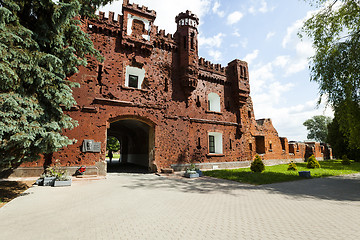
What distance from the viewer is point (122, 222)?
4.32 m

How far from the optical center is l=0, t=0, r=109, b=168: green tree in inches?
240

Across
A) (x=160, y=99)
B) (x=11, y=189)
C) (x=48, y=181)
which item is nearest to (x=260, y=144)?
(x=160, y=99)

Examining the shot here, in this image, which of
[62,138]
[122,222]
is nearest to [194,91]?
[62,138]

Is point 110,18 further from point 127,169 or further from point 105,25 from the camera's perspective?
point 127,169

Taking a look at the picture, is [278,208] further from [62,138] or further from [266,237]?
Result: [62,138]

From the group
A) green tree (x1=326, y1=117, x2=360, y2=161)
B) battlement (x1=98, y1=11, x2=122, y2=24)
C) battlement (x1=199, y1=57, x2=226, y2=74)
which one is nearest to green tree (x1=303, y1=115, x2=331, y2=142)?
green tree (x1=326, y1=117, x2=360, y2=161)

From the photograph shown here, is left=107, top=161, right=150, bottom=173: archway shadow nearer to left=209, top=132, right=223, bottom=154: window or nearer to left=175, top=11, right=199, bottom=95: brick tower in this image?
left=209, top=132, right=223, bottom=154: window

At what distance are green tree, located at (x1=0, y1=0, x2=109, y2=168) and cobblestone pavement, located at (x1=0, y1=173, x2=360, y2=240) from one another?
201 centimetres

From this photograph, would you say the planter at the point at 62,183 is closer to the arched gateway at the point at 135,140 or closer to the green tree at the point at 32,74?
the green tree at the point at 32,74

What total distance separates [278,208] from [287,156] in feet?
70.4

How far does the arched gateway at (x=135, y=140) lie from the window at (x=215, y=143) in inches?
235

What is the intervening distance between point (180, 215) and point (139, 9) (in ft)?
49.1

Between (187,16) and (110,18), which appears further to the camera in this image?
(187,16)

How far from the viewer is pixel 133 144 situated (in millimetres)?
22312
